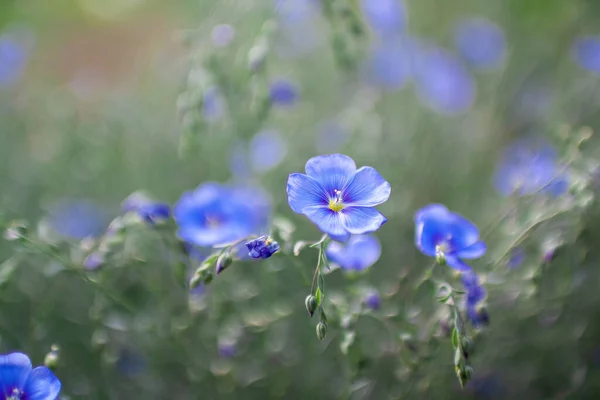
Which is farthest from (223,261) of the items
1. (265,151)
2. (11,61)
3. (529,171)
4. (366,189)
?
(11,61)

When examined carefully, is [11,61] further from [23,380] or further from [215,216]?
[23,380]

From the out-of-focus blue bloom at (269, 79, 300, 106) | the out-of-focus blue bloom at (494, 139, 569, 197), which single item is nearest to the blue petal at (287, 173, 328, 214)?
the out-of-focus blue bloom at (494, 139, 569, 197)

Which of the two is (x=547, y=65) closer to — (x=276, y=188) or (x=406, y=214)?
(x=406, y=214)

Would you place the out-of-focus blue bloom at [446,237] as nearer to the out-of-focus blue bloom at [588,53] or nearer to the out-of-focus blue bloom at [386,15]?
the out-of-focus blue bloom at [588,53]

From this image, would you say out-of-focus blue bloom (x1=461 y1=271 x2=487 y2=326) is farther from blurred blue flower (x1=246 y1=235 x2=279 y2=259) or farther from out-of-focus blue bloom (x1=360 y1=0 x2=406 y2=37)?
out-of-focus blue bloom (x1=360 y1=0 x2=406 y2=37)

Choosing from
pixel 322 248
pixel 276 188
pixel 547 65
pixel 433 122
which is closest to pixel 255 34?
pixel 276 188

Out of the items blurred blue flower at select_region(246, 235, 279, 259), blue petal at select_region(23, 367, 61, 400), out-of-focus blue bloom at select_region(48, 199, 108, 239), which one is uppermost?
out-of-focus blue bloom at select_region(48, 199, 108, 239)
